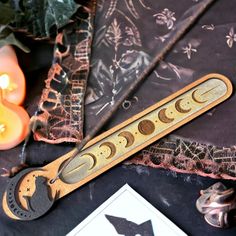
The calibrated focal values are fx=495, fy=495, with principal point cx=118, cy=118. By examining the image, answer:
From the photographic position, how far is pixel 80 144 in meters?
0.76

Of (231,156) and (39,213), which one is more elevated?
(231,156)

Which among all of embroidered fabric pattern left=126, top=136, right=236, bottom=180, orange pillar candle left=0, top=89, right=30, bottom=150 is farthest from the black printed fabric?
orange pillar candle left=0, top=89, right=30, bottom=150

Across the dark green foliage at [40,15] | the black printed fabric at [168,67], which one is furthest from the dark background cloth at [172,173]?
the dark green foliage at [40,15]

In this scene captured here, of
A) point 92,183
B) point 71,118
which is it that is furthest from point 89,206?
point 71,118

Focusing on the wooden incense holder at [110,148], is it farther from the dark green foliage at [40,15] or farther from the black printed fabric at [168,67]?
the dark green foliage at [40,15]

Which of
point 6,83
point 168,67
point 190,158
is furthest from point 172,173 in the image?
point 6,83

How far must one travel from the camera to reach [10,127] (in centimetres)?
78

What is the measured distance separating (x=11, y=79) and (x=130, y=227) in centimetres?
32

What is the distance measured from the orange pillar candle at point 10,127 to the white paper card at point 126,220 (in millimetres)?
178

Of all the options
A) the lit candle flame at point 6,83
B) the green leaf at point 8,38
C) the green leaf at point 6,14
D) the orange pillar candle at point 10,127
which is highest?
the green leaf at point 6,14

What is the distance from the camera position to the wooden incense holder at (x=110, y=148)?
2.38 feet

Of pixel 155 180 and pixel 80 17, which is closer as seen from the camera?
pixel 155 180

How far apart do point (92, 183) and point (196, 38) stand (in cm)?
29

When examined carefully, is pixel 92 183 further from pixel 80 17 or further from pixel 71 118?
pixel 80 17
